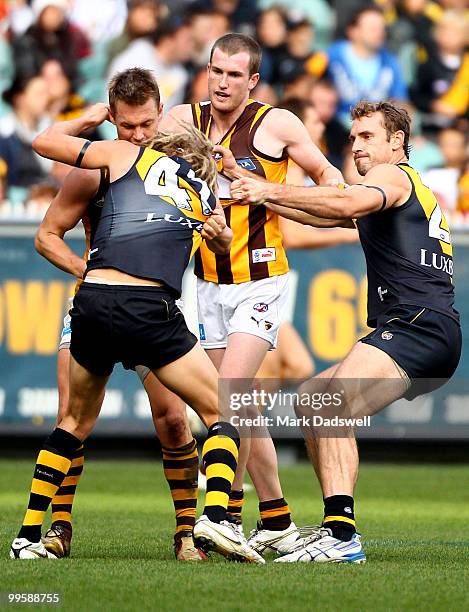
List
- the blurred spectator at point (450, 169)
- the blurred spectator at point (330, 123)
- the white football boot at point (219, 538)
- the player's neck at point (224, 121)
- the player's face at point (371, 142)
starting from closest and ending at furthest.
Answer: the white football boot at point (219, 538), the player's face at point (371, 142), the player's neck at point (224, 121), the blurred spectator at point (450, 169), the blurred spectator at point (330, 123)

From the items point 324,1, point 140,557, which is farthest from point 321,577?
point 324,1

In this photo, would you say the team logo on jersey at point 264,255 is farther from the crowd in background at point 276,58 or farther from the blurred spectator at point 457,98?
the blurred spectator at point 457,98

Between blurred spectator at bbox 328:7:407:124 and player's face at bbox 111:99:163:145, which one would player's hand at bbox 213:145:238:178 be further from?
blurred spectator at bbox 328:7:407:124

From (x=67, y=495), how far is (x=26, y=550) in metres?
0.66

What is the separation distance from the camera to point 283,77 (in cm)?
1580

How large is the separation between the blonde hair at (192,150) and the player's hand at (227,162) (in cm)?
39

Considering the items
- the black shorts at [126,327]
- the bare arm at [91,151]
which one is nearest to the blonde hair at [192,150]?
the bare arm at [91,151]

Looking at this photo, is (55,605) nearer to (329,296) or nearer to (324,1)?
(329,296)

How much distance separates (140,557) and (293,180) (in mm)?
3459

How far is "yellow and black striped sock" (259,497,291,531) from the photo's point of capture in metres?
7.10

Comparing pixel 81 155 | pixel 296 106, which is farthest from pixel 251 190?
pixel 296 106

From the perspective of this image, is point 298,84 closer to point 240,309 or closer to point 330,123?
point 330,123

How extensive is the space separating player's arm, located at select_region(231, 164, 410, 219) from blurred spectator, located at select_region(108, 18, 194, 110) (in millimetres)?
9535

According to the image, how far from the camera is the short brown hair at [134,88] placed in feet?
20.6
